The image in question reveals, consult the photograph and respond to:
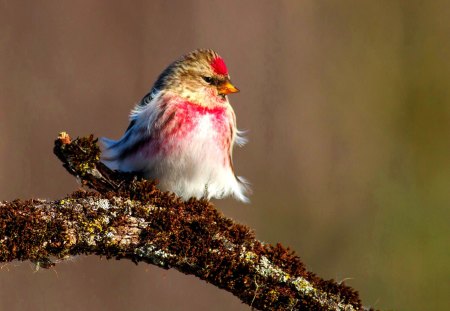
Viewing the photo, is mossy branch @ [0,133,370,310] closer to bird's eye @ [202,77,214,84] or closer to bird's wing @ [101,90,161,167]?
bird's wing @ [101,90,161,167]

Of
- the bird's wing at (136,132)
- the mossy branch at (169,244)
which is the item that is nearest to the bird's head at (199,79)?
the bird's wing at (136,132)

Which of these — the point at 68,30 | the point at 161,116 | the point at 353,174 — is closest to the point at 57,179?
the point at 68,30

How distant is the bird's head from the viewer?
393 cm

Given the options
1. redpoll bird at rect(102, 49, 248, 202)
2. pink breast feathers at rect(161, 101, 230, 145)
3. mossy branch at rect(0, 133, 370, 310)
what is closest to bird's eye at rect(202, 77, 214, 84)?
redpoll bird at rect(102, 49, 248, 202)

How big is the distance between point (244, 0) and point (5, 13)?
2040 mm

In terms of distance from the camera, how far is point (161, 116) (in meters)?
3.78

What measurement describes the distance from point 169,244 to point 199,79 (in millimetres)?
1333

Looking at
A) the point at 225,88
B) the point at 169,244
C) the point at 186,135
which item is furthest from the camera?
the point at 225,88

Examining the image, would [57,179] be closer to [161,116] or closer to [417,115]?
[161,116]

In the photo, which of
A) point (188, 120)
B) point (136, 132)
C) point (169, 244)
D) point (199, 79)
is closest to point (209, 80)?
point (199, 79)

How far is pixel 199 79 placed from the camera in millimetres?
3961

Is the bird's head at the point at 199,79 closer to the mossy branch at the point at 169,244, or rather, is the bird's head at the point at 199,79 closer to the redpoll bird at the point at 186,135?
the redpoll bird at the point at 186,135

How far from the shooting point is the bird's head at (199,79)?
3.93 meters

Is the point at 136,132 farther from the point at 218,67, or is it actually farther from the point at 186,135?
the point at 218,67
